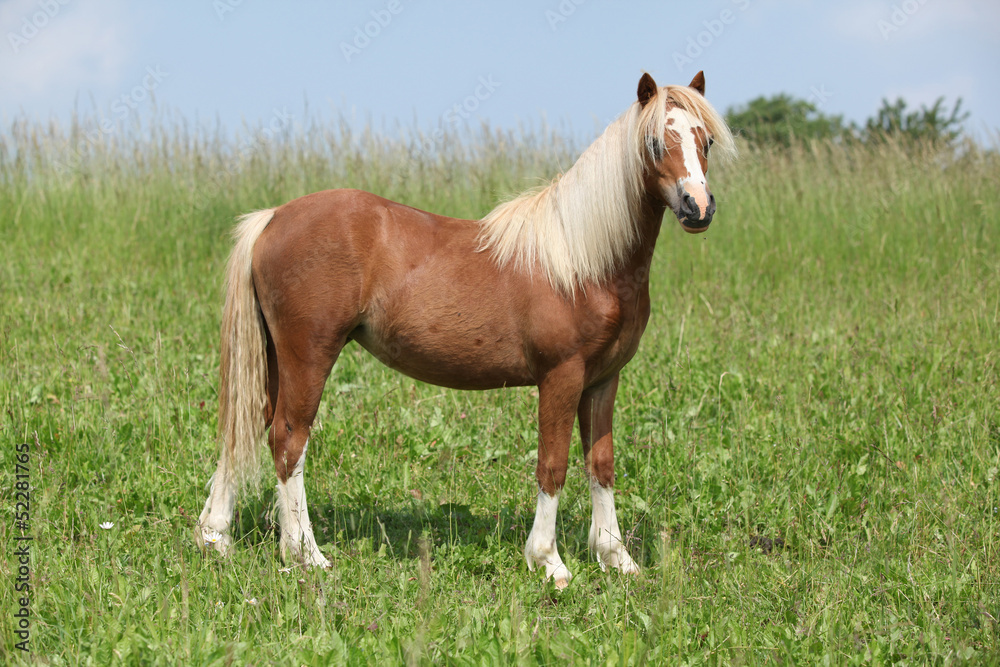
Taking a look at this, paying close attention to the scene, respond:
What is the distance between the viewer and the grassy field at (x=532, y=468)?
242 cm

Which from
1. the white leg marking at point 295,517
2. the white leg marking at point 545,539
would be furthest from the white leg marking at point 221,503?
the white leg marking at point 545,539

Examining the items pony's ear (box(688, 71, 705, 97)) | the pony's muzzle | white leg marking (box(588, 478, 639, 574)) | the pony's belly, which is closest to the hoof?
the pony's belly

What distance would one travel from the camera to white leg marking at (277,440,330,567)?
3084mm

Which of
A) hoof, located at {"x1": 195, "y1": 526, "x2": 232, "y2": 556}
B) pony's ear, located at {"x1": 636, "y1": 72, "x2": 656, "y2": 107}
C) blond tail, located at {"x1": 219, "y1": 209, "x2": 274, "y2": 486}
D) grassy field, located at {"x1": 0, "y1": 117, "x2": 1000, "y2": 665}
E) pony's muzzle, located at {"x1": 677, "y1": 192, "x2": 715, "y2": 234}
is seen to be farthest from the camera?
blond tail, located at {"x1": 219, "y1": 209, "x2": 274, "y2": 486}

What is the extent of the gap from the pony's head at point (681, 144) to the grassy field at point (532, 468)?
621 millimetres

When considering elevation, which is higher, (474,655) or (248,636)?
(474,655)

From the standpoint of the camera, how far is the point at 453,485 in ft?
11.6

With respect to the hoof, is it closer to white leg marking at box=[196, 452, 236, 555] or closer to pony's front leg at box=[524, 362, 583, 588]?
white leg marking at box=[196, 452, 236, 555]

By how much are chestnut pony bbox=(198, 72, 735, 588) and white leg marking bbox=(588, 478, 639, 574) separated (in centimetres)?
1

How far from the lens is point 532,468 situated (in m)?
4.04

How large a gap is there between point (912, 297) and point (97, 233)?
25.4 feet

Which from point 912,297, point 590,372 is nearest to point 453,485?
point 590,372

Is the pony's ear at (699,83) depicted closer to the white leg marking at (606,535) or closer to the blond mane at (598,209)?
the blond mane at (598,209)

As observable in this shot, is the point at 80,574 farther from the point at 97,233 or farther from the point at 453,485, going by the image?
the point at 97,233
